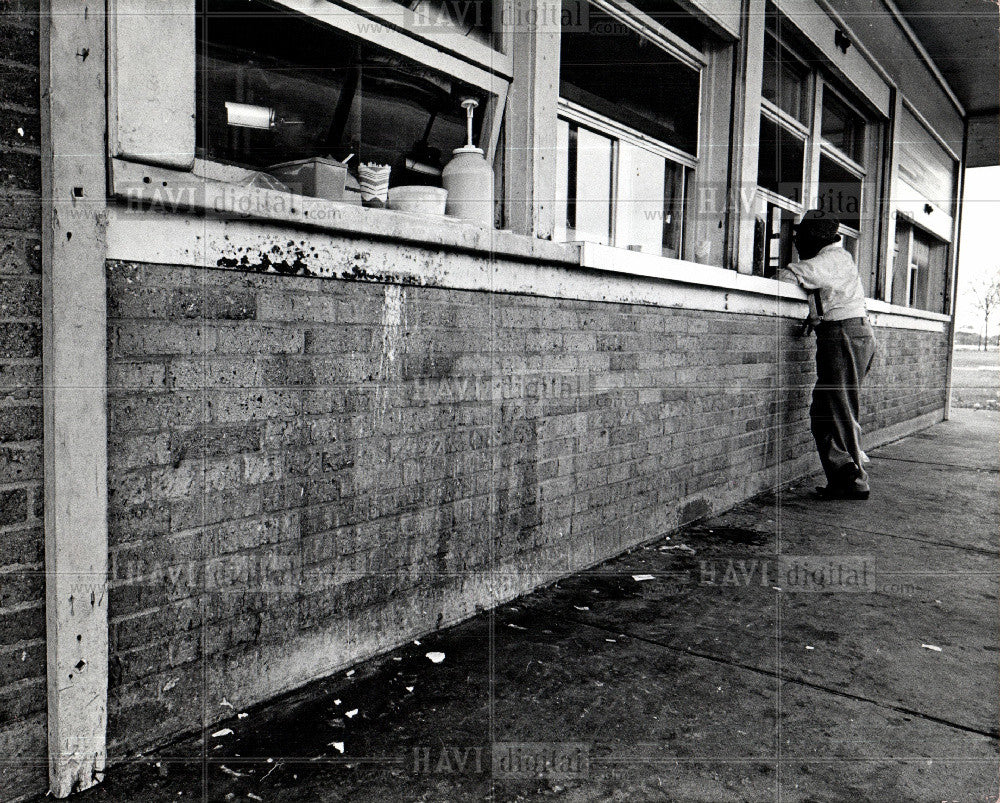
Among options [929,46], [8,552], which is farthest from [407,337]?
[929,46]

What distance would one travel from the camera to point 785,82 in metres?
6.95

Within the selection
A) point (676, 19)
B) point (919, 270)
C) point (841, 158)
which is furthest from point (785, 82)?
point (919, 270)

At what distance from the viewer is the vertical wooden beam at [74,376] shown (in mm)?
1915

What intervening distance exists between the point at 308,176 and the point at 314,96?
1.34ft

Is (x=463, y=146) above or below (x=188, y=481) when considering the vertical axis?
above

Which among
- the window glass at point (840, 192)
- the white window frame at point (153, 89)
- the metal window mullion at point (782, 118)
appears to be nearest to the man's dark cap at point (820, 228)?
the metal window mullion at point (782, 118)

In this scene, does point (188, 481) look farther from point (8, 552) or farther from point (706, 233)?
point (706, 233)

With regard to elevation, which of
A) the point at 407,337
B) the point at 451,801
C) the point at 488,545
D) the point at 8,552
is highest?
the point at 407,337

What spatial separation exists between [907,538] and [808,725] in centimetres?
288

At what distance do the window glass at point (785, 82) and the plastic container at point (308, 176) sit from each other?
193 inches

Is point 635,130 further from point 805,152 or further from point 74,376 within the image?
point 74,376

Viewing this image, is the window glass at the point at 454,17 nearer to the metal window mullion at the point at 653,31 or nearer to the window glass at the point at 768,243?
the metal window mullion at the point at 653,31

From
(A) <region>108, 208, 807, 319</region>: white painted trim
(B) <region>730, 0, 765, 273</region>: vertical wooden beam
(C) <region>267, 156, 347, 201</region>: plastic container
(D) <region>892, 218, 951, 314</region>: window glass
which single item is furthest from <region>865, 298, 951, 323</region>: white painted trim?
(C) <region>267, 156, 347, 201</region>: plastic container

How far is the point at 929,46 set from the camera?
382 inches
